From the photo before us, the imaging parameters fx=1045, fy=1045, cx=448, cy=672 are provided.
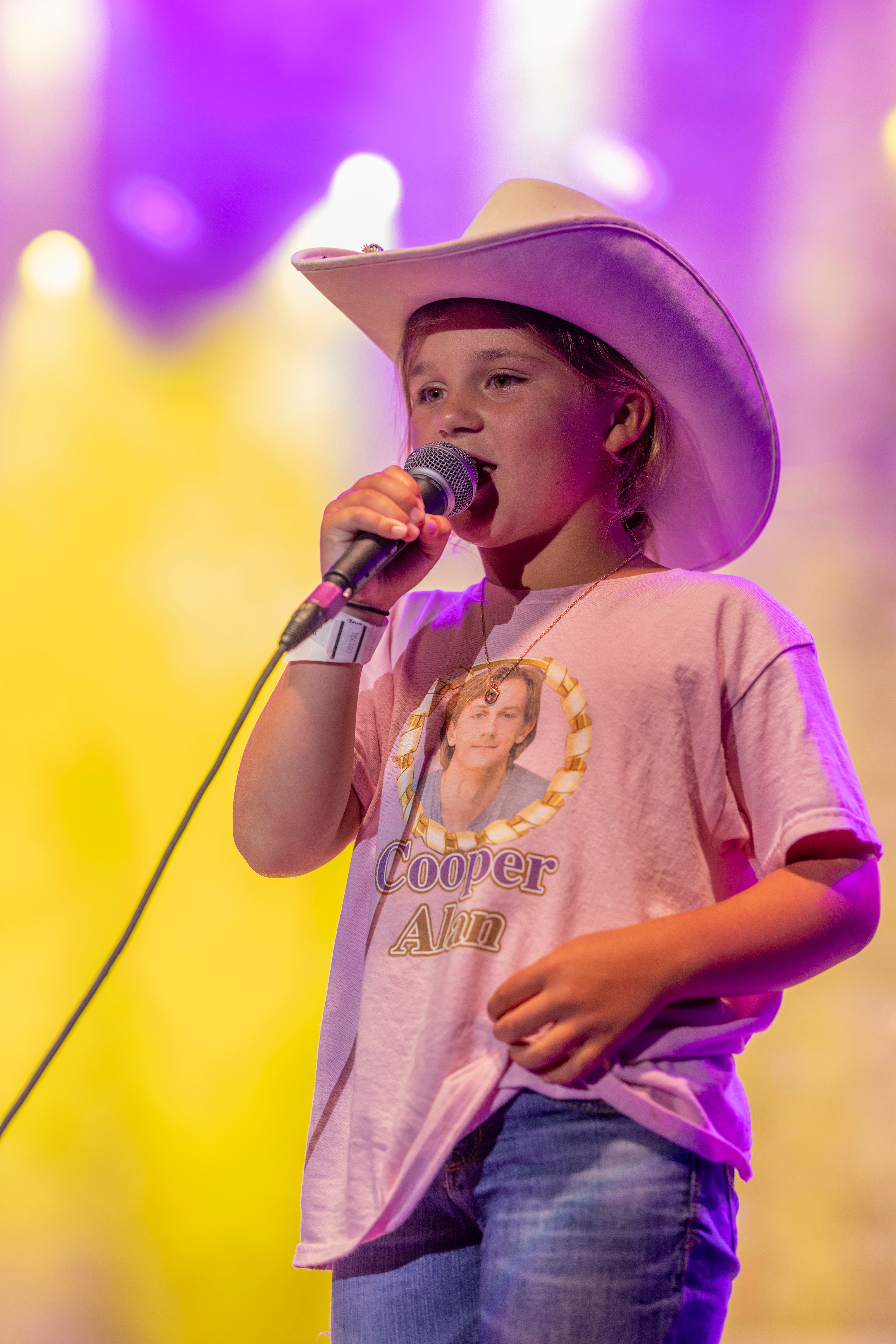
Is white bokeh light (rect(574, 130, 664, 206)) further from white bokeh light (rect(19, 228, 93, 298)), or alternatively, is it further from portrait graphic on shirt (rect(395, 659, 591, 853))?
portrait graphic on shirt (rect(395, 659, 591, 853))

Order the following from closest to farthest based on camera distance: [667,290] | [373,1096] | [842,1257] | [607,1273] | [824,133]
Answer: [607,1273], [373,1096], [667,290], [842,1257], [824,133]

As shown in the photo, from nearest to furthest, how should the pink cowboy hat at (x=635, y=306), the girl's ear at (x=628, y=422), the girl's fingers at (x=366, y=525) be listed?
1. the girl's fingers at (x=366, y=525)
2. the pink cowboy hat at (x=635, y=306)
3. the girl's ear at (x=628, y=422)

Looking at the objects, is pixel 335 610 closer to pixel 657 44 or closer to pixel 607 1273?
pixel 607 1273

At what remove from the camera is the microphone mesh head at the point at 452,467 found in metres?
0.83

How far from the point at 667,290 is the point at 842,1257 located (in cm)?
137

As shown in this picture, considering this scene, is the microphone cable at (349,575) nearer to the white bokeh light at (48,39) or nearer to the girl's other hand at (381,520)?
the girl's other hand at (381,520)

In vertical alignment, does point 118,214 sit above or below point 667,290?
above

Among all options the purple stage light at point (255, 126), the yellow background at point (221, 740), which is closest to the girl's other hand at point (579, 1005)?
the yellow background at point (221, 740)

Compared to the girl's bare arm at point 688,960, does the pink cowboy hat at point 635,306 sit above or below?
above

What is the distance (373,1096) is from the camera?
75cm

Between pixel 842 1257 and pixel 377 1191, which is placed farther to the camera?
pixel 842 1257

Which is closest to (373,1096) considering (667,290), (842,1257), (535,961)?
(535,961)

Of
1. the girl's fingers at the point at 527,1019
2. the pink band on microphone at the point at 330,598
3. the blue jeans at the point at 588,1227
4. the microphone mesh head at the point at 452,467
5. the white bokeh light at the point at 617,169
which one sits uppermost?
the white bokeh light at the point at 617,169

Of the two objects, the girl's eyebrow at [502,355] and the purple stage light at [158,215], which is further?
the purple stage light at [158,215]
